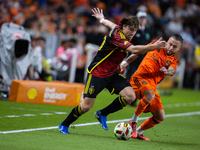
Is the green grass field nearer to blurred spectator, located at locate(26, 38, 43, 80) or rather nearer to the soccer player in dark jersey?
the soccer player in dark jersey

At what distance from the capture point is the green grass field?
4.79 metres

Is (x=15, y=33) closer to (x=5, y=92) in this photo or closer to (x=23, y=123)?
(x=5, y=92)

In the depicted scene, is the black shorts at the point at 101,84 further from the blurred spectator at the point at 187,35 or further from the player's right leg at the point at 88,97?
the blurred spectator at the point at 187,35

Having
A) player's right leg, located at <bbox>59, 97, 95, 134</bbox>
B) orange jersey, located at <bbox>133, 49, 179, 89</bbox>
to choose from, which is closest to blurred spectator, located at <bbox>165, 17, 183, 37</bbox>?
orange jersey, located at <bbox>133, 49, 179, 89</bbox>

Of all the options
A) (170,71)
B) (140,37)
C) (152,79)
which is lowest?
(152,79)

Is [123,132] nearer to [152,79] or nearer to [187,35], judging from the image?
[152,79]

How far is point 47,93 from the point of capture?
31.0 ft

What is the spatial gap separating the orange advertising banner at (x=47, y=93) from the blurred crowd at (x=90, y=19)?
2.38 metres

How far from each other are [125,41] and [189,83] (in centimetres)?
1653

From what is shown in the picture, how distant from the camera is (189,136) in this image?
666cm

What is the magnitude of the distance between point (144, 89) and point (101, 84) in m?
0.80

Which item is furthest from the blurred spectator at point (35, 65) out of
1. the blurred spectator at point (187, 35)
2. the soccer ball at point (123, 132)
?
the blurred spectator at point (187, 35)

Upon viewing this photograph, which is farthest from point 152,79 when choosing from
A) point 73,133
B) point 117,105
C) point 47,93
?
point 47,93

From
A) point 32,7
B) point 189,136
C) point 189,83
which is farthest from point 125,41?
point 189,83
